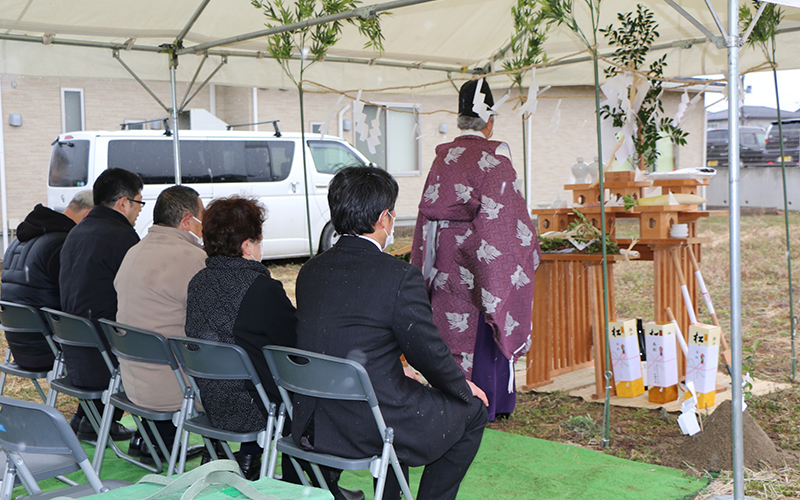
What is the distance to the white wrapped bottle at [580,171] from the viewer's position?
14.4 feet

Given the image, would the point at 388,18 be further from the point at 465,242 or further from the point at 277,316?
the point at 277,316

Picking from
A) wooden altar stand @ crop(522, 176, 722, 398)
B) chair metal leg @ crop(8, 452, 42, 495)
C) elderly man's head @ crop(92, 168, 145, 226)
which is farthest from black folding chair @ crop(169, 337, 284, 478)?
wooden altar stand @ crop(522, 176, 722, 398)

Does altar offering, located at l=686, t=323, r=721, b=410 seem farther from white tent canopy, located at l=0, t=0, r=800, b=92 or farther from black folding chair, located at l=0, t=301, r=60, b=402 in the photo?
black folding chair, located at l=0, t=301, r=60, b=402

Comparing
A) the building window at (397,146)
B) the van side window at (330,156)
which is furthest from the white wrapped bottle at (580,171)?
the building window at (397,146)

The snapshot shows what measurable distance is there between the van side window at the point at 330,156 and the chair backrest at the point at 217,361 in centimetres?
743

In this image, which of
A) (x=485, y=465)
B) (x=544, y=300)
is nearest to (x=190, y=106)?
(x=544, y=300)

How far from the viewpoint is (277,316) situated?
7.62 feet

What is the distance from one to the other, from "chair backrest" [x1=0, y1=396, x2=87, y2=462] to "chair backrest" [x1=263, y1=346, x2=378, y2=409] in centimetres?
55

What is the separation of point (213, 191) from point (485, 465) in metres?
6.81

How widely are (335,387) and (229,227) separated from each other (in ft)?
2.52

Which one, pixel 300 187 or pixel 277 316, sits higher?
pixel 300 187

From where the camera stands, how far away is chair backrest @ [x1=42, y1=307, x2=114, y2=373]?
266 centimetres

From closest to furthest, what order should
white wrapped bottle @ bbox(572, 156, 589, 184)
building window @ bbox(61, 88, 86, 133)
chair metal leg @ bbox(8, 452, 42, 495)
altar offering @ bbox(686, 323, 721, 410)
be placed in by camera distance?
chair metal leg @ bbox(8, 452, 42, 495)
altar offering @ bbox(686, 323, 721, 410)
white wrapped bottle @ bbox(572, 156, 589, 184)
building window @ bbox(61, 88, 86, 133)

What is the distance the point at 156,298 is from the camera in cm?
268
